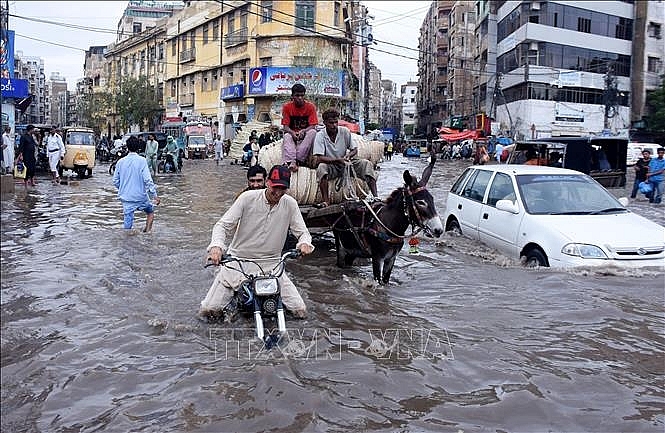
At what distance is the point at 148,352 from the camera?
5.67 metres

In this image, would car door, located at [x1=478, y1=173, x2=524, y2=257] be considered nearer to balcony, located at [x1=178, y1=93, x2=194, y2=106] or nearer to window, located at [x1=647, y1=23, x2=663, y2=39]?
window, located at [x1=647, y1=23, x2=663, y2=39]

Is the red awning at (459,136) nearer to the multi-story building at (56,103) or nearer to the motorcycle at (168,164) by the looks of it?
the motorcycle at (168,164)

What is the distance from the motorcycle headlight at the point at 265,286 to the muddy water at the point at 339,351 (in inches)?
20.5

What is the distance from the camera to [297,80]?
46.3 m

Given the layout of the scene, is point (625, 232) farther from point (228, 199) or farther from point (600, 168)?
point (600, 168)

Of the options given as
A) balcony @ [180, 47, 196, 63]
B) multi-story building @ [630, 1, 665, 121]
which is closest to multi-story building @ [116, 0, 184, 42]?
balcony @ [180, 47, 196, 63]

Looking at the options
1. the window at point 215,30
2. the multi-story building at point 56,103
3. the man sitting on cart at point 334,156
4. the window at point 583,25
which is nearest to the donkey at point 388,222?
the man sitting on cart at point 334,156

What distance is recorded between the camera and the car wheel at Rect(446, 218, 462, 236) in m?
11.6

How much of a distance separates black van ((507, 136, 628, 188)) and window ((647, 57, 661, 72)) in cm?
3652

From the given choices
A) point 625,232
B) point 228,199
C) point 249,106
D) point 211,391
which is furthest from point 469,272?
point 249,106

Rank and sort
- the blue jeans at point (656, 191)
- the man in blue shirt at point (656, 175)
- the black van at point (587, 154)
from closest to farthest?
the man in blue shirt at point (656, 175) → the blue jeans at point (656, 191) → the black van at point (587, 154)

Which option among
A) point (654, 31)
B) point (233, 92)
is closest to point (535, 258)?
point (233, 92)

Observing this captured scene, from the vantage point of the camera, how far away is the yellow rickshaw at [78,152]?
2581cm

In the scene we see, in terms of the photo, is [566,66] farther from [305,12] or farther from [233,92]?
[233,92]
